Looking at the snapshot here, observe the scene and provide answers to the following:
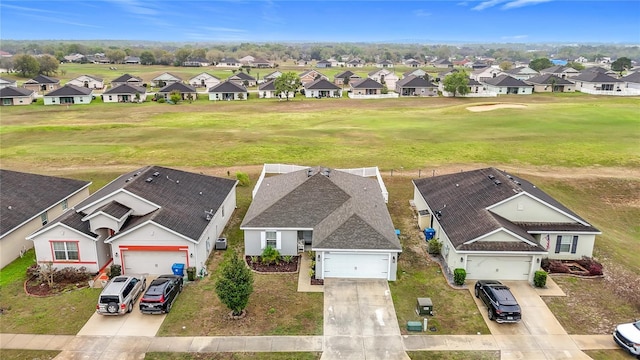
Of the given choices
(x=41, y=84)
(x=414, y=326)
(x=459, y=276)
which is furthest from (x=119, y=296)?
(x=41, y=84)

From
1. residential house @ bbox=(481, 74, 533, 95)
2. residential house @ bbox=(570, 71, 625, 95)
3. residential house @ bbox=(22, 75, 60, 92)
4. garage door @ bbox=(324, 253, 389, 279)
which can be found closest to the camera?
garage door @ bbox=(324, 253, 389, 279)

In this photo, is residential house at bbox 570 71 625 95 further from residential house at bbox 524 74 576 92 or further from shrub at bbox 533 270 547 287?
shrub at bbox 533 270 547 287

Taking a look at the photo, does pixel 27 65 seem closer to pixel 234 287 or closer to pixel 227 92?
pixel 227 92

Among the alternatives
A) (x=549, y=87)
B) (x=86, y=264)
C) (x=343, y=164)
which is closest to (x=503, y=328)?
(x=86, y=264)

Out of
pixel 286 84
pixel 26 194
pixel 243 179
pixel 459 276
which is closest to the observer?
pixel 459 276

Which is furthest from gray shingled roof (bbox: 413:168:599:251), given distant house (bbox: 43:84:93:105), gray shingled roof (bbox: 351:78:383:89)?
distant house (bbox: 43:84:93:105)

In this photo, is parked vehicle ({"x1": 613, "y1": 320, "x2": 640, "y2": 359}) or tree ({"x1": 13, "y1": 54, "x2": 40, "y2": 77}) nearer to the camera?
parked vehicle ({"x1": 613, "y1": 320, "x2": 640, "y2": 359})

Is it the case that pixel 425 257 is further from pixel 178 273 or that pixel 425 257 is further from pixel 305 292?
pixel 178 273
